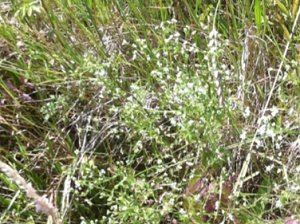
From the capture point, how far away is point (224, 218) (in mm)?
1400

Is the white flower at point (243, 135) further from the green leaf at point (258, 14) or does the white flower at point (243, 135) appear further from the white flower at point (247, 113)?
the green leaf at point (258, 14)

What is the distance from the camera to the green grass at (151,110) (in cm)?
141

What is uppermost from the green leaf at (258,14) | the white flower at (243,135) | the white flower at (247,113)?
the green leaf at (258,14)

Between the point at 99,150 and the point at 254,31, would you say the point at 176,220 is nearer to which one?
the point at 99,150

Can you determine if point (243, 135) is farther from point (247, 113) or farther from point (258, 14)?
point (258, 14)

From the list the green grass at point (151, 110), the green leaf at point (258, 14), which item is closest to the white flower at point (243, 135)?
the green grass at point (151, 110)

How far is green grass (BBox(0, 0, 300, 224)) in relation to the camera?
1407 millimetres

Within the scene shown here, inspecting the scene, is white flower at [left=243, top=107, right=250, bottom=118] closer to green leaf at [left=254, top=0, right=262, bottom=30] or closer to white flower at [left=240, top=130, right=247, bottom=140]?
white flower at [left=240, top=130, right=247, bottom=140]

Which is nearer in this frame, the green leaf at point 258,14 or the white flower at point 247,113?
the white flower at point 247,113

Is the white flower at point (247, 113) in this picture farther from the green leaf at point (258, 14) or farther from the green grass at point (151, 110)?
the green leaf at point (258, 14)

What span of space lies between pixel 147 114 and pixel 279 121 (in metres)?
0.29

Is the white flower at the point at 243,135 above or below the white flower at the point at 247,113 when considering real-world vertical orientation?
below

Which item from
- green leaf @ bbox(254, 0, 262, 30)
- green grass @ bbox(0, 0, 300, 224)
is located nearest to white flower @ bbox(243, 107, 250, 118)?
green grass @ bbox(0, 0, 300, 224)

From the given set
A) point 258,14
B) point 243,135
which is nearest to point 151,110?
point 243,135
